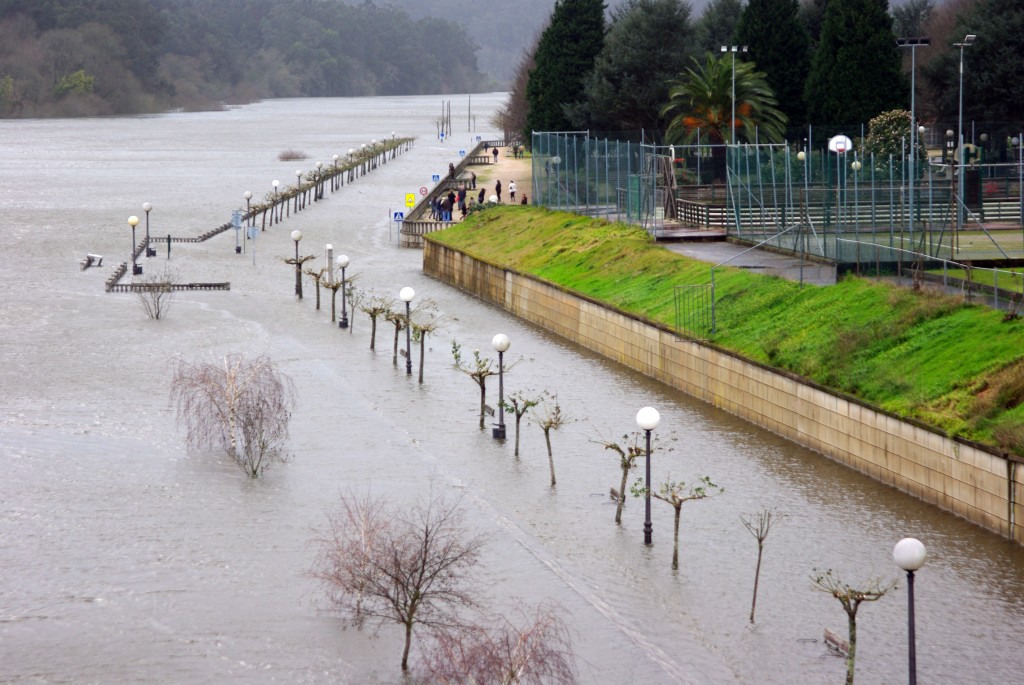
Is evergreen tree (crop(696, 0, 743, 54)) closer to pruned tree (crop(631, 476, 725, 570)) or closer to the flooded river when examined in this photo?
the flooded river

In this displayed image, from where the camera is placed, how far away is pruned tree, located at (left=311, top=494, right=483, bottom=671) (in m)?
14.9


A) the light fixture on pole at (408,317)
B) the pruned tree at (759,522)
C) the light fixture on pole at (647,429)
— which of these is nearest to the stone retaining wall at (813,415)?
the pruned tree at (759,522)

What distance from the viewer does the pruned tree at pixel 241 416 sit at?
22453mm

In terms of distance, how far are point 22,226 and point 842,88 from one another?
33084 millimetres

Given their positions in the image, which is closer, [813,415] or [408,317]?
[813,415]

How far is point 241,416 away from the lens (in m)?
22.7

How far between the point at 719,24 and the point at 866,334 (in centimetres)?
5111

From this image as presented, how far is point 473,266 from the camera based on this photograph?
141 ft

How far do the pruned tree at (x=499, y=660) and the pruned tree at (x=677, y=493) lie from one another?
10.5ft

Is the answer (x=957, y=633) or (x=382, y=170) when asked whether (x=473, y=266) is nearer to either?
(x=957, y=633)

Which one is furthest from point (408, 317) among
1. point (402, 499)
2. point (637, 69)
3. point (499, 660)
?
point (637, 69)

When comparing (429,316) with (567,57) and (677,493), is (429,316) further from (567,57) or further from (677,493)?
(567,57)

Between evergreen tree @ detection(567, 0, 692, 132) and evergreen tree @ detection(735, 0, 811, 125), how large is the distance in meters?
5.73

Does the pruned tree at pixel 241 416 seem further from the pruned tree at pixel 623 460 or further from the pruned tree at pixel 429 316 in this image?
the pruned tree at pixel 429 316
